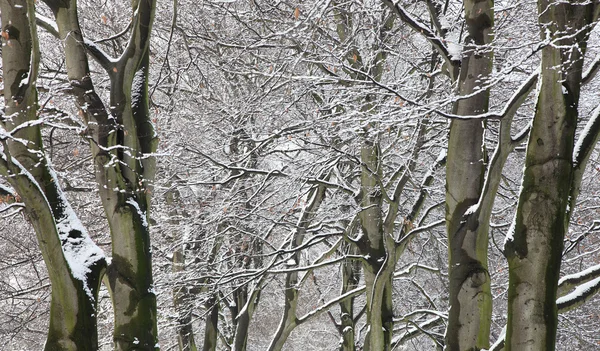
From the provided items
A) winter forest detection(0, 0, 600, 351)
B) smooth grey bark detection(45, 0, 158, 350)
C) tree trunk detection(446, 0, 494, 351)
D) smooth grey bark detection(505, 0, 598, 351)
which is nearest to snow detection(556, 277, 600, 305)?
winter forest detection(0, 0, 600, 351)

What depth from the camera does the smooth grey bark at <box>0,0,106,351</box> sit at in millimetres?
4703

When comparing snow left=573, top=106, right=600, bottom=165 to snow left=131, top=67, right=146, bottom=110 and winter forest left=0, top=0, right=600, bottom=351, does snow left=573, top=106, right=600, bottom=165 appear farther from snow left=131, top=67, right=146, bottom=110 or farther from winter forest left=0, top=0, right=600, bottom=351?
snow left=131, top=67, right=146, bottom=110

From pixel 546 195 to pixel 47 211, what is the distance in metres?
3.78

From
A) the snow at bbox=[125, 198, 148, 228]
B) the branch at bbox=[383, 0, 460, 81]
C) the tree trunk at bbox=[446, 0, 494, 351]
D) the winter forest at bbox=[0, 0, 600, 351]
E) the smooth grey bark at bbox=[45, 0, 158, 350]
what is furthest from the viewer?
the snow at bbox=[125, 198, 148, 228]

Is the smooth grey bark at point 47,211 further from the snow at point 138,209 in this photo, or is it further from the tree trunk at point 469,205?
the tree trunk at point 469,205

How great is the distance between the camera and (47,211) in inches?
184

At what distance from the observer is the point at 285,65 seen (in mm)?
6941

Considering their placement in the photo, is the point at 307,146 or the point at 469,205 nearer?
the point at 469,205

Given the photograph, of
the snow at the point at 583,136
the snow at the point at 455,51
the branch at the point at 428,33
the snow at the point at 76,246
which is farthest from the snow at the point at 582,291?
the snow at the point at 76,246

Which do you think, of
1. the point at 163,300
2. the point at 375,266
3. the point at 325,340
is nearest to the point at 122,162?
the point at 375,266

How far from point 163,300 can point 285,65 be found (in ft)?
17.9

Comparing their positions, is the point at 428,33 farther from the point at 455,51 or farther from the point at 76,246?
the point at 76,246

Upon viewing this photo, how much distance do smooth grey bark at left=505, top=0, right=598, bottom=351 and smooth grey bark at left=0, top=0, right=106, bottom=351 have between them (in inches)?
134

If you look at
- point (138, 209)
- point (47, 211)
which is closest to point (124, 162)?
point (138, 209)
